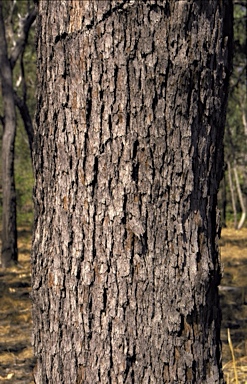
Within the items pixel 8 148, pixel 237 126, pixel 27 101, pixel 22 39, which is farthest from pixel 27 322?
pixel 27 101

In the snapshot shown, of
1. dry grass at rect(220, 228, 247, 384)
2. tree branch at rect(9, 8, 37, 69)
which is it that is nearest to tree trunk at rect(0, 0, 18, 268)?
tree branch at rect(9, 8, 37, 69)

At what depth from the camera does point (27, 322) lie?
7.74 meters

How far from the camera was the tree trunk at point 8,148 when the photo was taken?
10930 mm

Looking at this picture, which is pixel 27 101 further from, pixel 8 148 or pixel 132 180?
pixel 132 180

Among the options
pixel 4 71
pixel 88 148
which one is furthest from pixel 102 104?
pixel 4 71

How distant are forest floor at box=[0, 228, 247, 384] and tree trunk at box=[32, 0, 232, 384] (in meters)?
0.96

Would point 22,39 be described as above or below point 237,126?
above

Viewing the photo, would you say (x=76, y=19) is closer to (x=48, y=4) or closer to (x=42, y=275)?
(x=48, y=4)

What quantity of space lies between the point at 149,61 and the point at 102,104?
0.66ft

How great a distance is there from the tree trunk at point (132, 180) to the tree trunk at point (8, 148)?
8768 millimetres

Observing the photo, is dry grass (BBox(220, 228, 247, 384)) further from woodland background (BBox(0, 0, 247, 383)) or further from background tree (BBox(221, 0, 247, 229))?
background tree (BBox(221, 0, 247, 229))

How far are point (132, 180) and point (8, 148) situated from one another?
8.97 metres

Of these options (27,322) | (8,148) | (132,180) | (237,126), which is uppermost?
(237,126)

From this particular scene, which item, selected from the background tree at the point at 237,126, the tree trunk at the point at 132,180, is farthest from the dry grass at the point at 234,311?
the background tree at the point at 237,126
